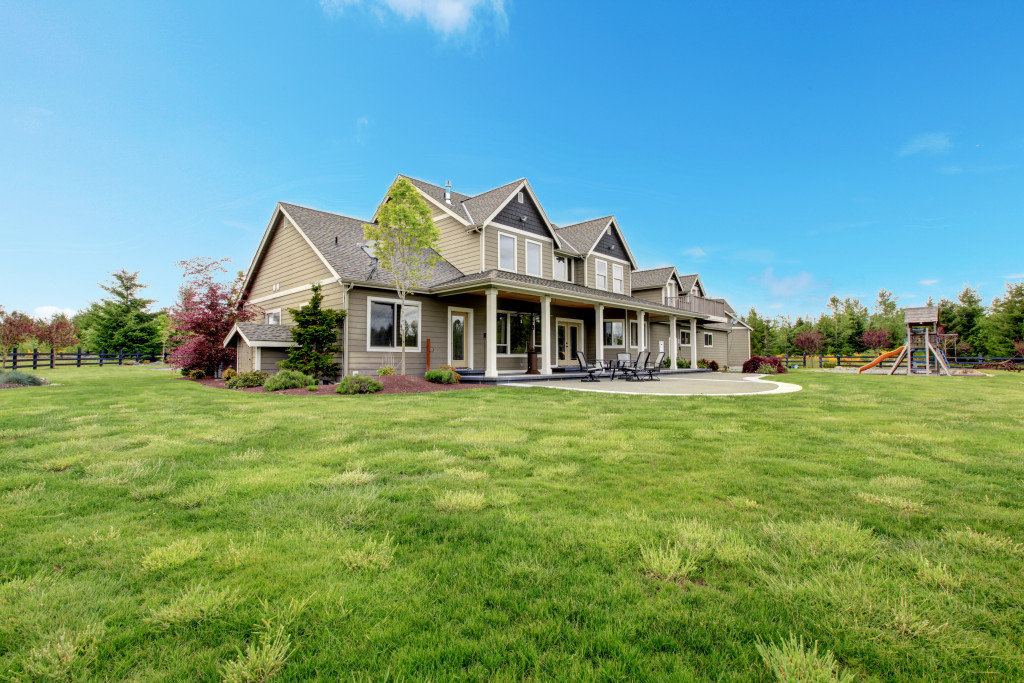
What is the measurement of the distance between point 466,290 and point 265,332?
23.1 feet

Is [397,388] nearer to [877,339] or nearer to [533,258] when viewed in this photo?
[533,258]

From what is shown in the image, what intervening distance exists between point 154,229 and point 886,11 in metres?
34.7

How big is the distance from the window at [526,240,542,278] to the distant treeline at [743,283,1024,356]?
2898cm

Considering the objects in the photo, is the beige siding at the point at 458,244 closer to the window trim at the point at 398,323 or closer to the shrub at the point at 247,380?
the window trim at the point at 398,323

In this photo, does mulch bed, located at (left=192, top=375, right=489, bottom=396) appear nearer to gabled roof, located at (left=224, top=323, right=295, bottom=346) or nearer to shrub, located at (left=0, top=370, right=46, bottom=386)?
gabled roof, located at (left=224, top=323, right=295, bottom=346)

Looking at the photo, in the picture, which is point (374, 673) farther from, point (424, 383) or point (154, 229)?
point (154, 229)

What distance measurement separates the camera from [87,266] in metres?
34.0

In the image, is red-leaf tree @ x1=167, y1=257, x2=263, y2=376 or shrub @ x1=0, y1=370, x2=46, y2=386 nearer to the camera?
shrub @ x1=0, y1=370, x2=46, y2=386

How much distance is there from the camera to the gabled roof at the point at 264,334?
13930 mm

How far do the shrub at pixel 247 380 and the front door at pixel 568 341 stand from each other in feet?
41.6

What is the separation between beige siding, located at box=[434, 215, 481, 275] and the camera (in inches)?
678

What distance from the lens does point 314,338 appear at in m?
13.4

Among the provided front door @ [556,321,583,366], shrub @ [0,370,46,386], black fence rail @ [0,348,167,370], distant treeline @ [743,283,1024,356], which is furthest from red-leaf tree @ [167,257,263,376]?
distant treeline @ [743,283,1024,356]

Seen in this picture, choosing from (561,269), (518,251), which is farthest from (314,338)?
(561,269)
